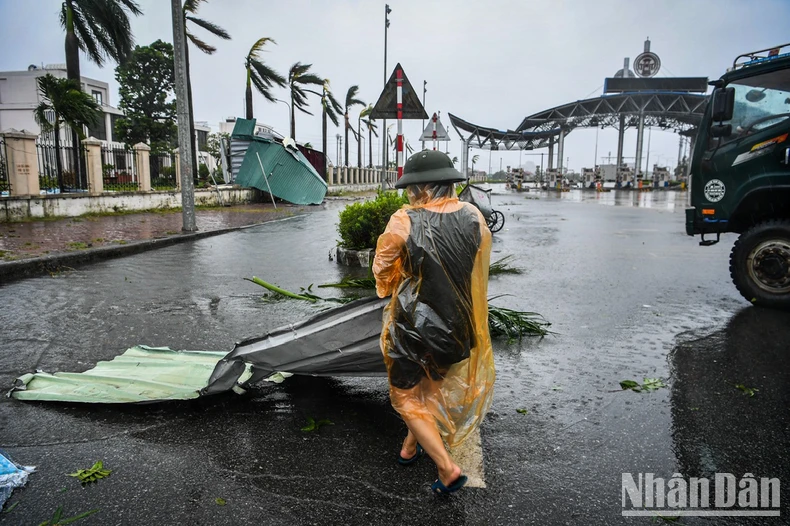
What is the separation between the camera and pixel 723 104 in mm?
5984

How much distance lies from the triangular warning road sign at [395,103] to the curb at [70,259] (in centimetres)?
503

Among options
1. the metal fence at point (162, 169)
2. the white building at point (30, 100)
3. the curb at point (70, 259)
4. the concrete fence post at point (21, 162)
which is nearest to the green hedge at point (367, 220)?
the curb at point (70, 259)

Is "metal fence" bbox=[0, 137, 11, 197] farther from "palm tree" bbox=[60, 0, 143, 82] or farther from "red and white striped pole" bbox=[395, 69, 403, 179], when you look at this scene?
"red and white striped pole" bbox=[395, 69, 403, 179]

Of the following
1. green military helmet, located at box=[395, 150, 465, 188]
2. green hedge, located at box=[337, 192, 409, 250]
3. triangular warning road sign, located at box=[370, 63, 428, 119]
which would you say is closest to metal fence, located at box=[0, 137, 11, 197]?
triangular warning road sign, located at box=[370, 63, 428, 119]

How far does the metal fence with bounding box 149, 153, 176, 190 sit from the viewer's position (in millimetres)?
21688

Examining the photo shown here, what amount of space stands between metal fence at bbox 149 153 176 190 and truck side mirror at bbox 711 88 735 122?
20.0m

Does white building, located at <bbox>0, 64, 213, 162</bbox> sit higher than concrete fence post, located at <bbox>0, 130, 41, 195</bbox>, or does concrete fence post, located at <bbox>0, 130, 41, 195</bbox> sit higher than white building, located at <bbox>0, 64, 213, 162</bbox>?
white building, located at <bbox>0, 64, 213, 162</bbox>

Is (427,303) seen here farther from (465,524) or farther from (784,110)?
(784,110)

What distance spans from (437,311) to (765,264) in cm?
517

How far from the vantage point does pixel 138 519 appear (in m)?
2.23

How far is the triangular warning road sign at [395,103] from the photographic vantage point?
31.9 feet

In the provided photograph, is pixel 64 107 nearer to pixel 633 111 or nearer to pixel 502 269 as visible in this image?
pixel 502 269

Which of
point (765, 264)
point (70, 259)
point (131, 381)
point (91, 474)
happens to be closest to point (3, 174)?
point (70, 259)

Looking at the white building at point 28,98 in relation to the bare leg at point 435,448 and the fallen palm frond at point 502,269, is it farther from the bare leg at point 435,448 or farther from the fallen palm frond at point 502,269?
the bare leg at point 435,448
